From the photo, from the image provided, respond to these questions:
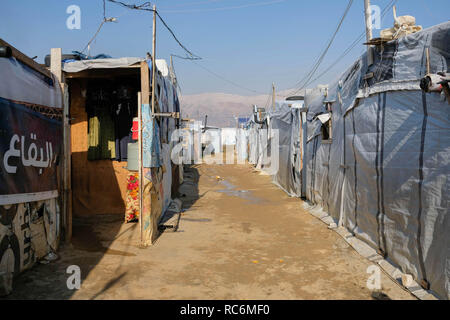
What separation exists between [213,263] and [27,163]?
9.70 feet

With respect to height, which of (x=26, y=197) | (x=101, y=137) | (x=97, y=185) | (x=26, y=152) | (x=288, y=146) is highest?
(x=101, y=137)

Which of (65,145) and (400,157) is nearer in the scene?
(400,157)

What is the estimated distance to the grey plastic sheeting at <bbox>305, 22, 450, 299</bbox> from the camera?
3754 mm

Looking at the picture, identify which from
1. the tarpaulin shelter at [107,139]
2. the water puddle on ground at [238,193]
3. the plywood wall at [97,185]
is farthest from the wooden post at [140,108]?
the water puddle on ground at [238,193]

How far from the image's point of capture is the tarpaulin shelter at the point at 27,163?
162 inches

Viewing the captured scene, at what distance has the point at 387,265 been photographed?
15.6 feet

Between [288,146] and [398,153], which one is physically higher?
[288,146]

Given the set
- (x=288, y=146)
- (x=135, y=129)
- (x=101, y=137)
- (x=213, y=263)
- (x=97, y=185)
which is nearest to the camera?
(x=213, y=263)

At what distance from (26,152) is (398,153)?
16.3 feet

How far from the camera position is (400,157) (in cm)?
455

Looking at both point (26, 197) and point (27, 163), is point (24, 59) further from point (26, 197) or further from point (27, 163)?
point (26, 197)

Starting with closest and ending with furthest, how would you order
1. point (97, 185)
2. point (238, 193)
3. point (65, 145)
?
1. point (65, 145)
2. point (97, 185)
3. point (238, 193)

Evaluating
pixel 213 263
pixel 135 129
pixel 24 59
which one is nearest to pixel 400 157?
pixel 213 263
